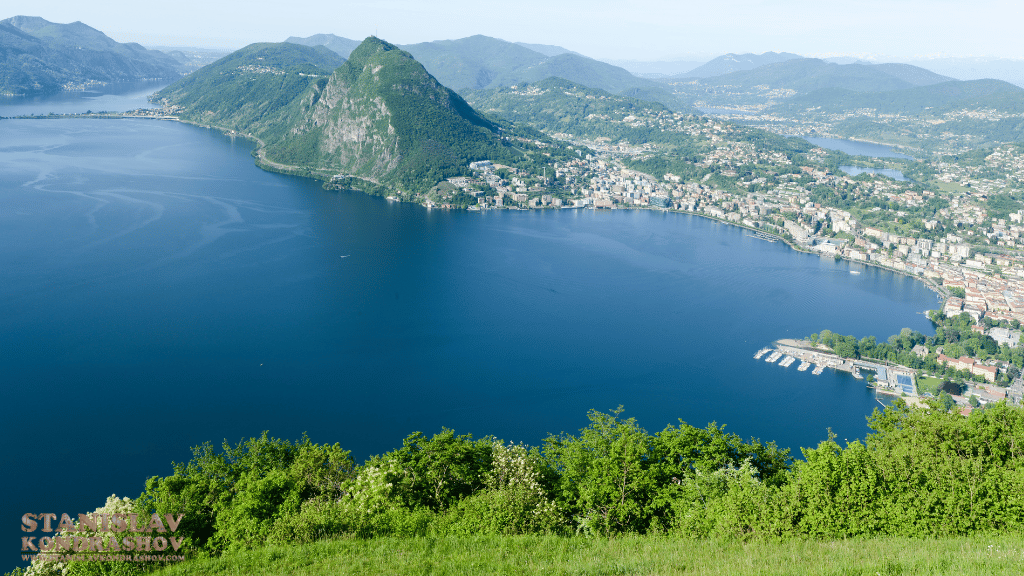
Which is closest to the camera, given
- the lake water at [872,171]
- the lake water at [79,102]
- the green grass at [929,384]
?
the green grass at [929,384]

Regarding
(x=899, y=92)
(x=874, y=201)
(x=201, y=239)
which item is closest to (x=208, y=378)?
(x=201, y=239)

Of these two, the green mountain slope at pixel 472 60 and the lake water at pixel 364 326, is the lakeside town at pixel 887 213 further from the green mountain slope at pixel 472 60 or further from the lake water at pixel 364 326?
the green mountain slope at pixel 472 60

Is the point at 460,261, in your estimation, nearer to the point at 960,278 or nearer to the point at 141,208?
the point at 141,208

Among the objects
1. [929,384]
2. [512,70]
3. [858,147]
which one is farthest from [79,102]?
[858,147]

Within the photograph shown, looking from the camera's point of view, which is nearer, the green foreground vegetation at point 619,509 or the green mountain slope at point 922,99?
the green foreground vegetation at point 619,509

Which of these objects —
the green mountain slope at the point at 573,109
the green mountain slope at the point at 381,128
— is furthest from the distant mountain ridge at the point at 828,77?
the green mountain slope at the point at 381,128

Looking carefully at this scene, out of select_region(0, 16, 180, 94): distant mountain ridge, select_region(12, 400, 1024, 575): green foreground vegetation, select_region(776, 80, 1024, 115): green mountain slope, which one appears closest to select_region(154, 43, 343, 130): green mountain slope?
select_region(0, 16, 180, 94): distant mountain ridge
